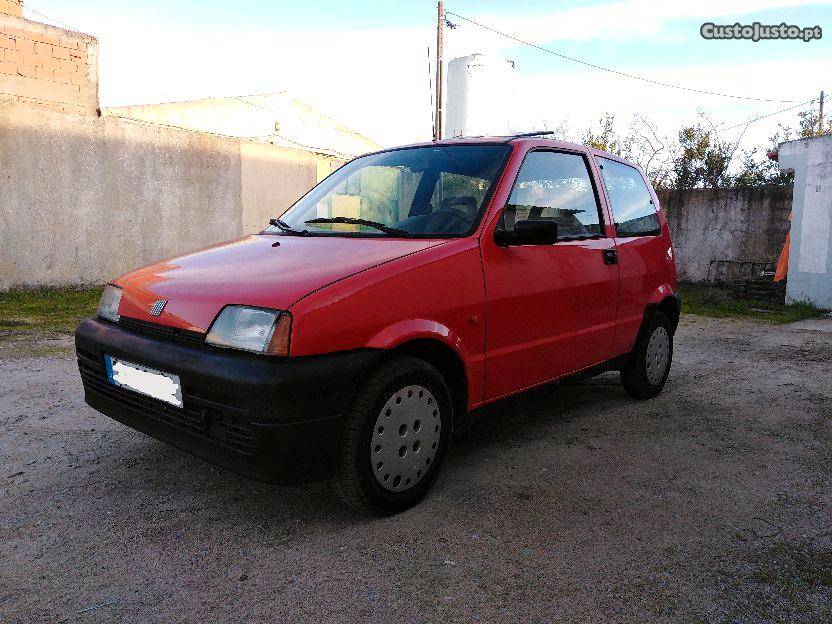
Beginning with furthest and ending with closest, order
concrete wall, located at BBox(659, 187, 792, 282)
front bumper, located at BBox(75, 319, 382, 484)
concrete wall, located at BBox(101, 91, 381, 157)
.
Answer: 1. concrete wall, located at BBox(101, 91, 381, 157)
2. concrete wall, located at BBox(659, 187, 792, 282)
3. front bumper, located at BBox(75, 319, 382, 484)

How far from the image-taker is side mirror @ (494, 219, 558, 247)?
2.99 metres

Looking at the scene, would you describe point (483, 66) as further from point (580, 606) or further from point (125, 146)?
point (580, 606)

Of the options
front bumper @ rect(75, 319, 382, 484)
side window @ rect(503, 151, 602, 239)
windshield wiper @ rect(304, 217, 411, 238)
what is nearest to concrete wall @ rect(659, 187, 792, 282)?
side window @ rect(503, 151, 602, 239)

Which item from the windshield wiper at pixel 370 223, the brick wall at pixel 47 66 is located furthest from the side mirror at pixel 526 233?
the brick wall at pixel 47 66

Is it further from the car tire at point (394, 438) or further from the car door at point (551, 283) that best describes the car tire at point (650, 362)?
the car tire at point (394, 438)

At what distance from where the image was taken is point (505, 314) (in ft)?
9.88

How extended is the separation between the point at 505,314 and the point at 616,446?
1.15 metres

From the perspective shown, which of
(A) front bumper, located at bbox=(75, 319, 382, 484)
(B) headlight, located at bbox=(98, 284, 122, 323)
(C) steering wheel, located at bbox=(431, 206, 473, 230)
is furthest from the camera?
(C) steering wheel, located at bbox=(431, 206, 473, 230)

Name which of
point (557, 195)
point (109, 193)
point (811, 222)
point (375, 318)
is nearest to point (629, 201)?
point (557, 195)

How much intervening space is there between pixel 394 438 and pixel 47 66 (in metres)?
9.60

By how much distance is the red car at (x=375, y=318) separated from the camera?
2.28 m

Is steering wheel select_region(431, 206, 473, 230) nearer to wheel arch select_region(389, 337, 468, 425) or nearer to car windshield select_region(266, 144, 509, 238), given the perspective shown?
car windshield select_region(266, 144, 509, 238)

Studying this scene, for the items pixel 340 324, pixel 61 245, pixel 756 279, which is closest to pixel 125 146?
pixel 61 245

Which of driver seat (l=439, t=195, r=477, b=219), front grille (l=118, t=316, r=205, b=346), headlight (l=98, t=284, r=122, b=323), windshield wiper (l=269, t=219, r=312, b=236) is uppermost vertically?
driver seat (l=439, t=195, r=477, b=219)
